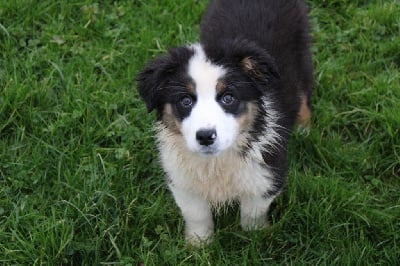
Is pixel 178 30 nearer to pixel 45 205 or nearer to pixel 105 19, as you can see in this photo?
pixel 105 19

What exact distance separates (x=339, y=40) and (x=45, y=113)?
2294 mm

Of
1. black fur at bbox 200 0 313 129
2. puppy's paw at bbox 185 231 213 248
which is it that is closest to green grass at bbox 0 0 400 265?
puppy's paw at bbox 185 231 213 248

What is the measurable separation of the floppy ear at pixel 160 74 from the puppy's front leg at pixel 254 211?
0.81 meters

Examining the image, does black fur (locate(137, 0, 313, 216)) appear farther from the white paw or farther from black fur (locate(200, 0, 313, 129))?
the white paw

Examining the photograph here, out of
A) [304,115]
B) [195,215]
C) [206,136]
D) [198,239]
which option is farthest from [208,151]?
[304,115]

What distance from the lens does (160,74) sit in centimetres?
313

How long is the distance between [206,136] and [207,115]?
0.10 m

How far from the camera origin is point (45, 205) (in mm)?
3803

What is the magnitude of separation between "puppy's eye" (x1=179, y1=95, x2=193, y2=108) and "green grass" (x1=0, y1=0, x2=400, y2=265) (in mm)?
897

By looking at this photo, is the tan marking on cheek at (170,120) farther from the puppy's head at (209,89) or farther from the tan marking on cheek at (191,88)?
the tan marking on cheek at (191,88)

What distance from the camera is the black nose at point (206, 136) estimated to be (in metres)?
2.89

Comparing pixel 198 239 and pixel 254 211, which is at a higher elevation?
pixel 254 211

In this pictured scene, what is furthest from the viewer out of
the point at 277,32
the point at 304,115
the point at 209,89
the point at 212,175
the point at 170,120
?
the point at 304,115

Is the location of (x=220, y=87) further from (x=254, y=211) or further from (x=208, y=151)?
(x=254, y=211)
